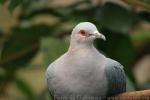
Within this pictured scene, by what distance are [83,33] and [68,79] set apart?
0.14 m

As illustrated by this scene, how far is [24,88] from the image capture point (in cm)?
305

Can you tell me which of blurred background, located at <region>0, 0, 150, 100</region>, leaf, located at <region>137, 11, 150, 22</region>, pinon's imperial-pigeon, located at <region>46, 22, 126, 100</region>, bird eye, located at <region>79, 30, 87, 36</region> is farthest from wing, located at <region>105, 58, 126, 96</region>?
leaf, located at <region>137, 11, 150, 22</region>

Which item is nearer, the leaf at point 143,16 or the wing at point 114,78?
the wing at point 114,78

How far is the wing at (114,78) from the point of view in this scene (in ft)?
5.78

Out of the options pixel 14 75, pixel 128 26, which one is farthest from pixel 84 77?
pixel 14 75

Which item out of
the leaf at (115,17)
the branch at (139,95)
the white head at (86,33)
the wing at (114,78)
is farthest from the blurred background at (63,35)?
the branch at (139,95)

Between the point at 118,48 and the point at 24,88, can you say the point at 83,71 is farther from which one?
the point at 24,88

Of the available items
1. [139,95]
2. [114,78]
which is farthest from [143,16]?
[139,95]

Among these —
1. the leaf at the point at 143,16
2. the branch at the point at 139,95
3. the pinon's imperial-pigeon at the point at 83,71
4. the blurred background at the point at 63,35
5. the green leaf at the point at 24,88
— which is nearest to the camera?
the branch at the point at 139,95

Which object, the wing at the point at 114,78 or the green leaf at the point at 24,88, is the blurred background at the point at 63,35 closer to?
the green leaf at the point at 24,88

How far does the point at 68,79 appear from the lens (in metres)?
1.72

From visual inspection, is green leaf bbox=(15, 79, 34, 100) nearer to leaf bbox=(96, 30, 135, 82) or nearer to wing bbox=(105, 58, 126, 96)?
leaf bbox=(96, 30, 135, 82)

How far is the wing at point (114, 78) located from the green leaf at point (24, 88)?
1216 mm

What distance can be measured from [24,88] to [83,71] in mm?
1370
